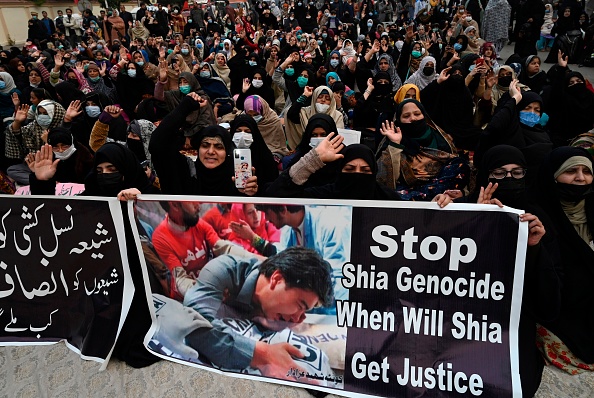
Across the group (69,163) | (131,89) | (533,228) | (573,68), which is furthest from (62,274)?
(573,68)

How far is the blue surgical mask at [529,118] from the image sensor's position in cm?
361

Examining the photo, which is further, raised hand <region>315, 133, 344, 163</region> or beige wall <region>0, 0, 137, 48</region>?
Answer: beige wall <region>0, 0, 137, 48</region>

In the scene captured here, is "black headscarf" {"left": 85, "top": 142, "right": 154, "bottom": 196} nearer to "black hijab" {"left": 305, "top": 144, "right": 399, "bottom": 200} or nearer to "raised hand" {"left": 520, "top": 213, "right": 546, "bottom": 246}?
"black hijab" {"left": 305, "top": 144, "right": 399, "bottom": 200}

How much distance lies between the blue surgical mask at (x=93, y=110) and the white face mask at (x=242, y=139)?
100 inches

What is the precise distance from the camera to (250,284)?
6.89ft

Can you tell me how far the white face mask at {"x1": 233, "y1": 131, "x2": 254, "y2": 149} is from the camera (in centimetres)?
338

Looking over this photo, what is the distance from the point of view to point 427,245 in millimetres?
1906

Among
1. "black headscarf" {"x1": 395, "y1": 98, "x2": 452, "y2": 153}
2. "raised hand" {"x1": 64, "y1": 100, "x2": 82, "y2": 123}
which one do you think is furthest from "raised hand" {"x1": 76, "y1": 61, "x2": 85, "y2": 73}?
"black headscarf" {"x1": 395, "y1": 98, "x2": 452, "y2": 153}

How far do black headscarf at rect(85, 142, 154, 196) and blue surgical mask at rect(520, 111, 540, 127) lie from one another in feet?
10.7

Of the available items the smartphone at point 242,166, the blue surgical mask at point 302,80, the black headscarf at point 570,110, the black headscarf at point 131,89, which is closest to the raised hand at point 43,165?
the smartphone at point 242,166

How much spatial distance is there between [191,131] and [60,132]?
5.64ft

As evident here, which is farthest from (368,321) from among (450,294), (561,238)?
(561,238)

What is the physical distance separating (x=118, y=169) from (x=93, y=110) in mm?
2895

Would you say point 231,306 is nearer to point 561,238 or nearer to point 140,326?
point 140,326
